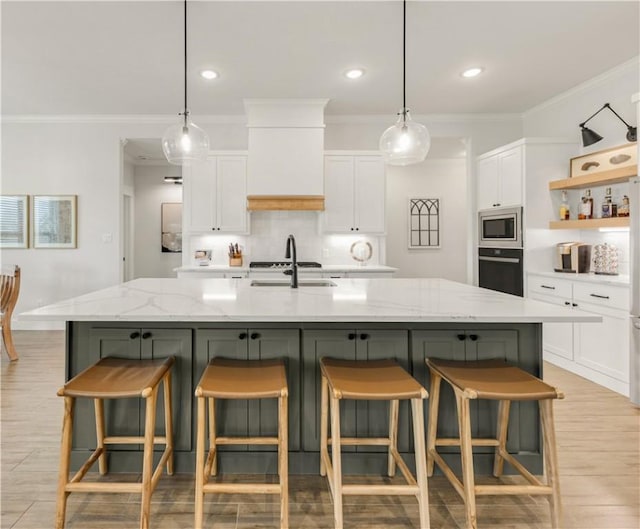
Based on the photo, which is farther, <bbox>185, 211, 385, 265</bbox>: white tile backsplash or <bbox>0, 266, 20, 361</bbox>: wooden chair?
<bbox>185, 211, 385, 265</bbox>: white tile backsplash

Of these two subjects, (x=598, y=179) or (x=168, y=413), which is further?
(x=598, y=179)

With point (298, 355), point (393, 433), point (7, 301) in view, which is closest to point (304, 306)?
point (298, 355)

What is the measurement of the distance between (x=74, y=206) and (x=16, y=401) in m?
3.07

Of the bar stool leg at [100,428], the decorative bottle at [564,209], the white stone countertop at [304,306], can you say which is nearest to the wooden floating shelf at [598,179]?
the decorative bottle at [564,209]

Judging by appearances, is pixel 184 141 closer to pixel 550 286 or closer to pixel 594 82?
pixel 550 286

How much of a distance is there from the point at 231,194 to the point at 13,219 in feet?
9.62

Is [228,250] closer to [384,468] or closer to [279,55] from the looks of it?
[279,55]

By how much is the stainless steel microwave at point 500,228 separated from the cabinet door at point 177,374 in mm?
3662

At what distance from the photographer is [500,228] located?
470 cm

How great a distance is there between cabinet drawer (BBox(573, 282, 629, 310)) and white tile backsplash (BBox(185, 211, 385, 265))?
87.2 inches

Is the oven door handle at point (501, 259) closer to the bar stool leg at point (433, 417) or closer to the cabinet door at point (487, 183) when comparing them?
the cabinet door at point (487, 183)

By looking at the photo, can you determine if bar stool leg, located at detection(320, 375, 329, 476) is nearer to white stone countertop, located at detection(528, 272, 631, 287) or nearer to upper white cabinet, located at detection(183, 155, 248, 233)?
white stone countertop, located at detection(528, 272, 631, 287)

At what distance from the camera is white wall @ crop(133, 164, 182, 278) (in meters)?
7.64

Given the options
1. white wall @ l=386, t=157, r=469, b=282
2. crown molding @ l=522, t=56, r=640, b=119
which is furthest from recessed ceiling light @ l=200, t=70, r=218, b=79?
white wall @ l=386, t=157, r=469, b=282
